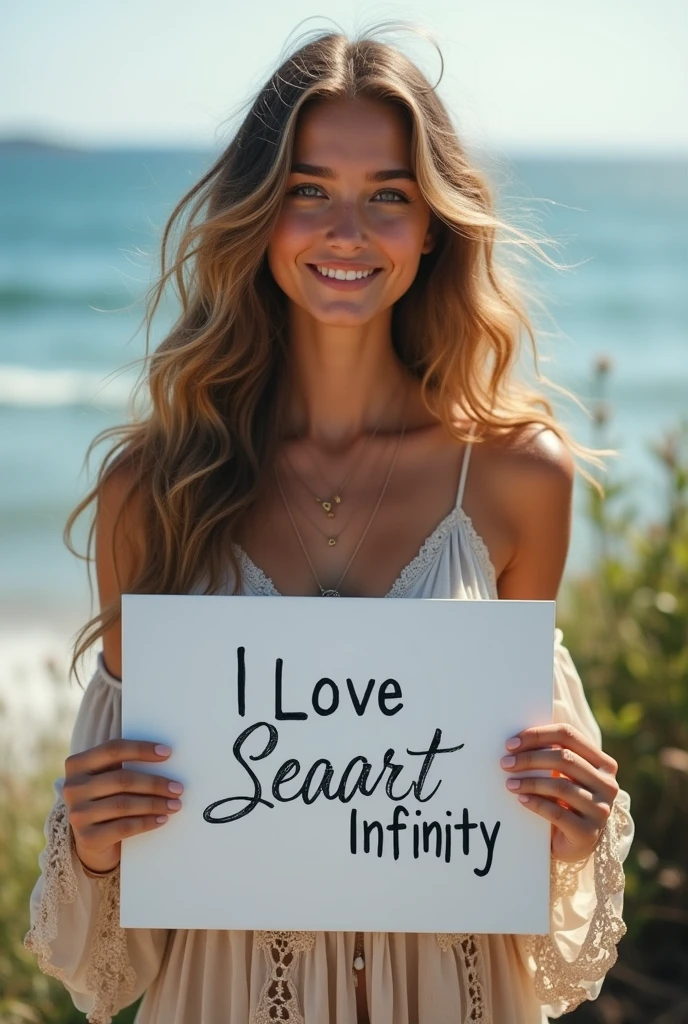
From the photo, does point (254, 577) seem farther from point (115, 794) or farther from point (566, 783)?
point (566, 783)

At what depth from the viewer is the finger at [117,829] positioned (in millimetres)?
1520

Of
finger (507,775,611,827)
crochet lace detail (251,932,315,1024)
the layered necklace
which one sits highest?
the layered necklace

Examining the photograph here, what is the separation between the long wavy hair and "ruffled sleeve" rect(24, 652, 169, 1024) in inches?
4.8

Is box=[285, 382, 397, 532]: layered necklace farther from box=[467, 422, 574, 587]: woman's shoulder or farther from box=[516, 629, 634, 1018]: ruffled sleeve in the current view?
box=[516, 629, 634, 1018]: ruffled sleeve

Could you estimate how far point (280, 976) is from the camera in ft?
5.40

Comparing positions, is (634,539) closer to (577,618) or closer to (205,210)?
(577,618)

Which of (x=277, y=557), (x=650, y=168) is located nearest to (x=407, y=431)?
(x=277, y=557)

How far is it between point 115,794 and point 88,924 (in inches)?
11.1

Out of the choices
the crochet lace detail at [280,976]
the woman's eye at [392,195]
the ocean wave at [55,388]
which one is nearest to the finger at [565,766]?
the crochet lace detail at [280,976]

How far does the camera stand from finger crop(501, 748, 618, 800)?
4.97 ft

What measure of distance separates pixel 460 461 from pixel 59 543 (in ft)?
19.5

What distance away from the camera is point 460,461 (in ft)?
6.30

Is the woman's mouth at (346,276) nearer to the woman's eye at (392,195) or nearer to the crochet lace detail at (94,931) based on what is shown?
the woman's eye at (392,195)

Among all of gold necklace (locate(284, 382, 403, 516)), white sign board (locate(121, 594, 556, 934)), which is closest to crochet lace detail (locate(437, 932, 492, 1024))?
white sign board (locate(121, 594, 556, 934))
